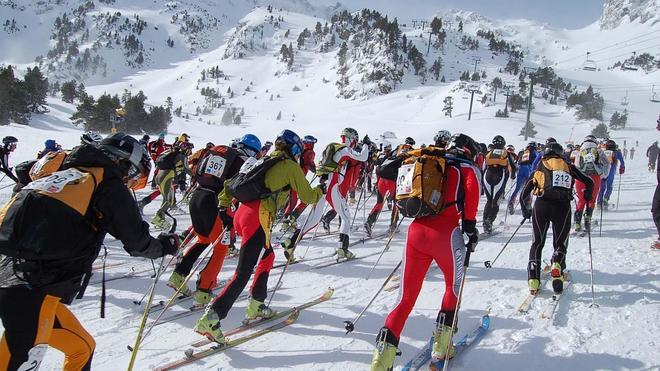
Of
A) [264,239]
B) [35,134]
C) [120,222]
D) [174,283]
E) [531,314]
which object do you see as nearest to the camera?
[120,222]

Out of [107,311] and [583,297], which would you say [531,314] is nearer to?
[583,297]

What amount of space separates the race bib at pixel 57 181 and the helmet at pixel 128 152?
281 mm

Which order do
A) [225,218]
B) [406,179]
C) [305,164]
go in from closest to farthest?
[406,179], [225,218], [305,164]

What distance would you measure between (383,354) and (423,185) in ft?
4.77

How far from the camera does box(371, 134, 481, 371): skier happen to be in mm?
3832

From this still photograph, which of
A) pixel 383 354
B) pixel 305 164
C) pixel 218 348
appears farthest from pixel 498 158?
pixel 218 348

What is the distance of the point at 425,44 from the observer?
12250 cm

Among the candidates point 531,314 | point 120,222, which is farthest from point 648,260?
point 120,222

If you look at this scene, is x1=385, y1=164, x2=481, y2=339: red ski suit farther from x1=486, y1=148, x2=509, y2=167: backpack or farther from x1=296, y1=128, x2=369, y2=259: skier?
x1=486, y1=148, x2=509, y2=167: backpack

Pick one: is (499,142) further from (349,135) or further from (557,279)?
(557,279)

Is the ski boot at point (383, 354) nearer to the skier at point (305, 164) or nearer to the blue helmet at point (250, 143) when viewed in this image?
the blue helmet at point (250, 143)

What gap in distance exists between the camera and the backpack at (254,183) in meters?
4.57

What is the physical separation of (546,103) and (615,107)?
16633 millimetres

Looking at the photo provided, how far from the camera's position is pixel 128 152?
9.94 feet
